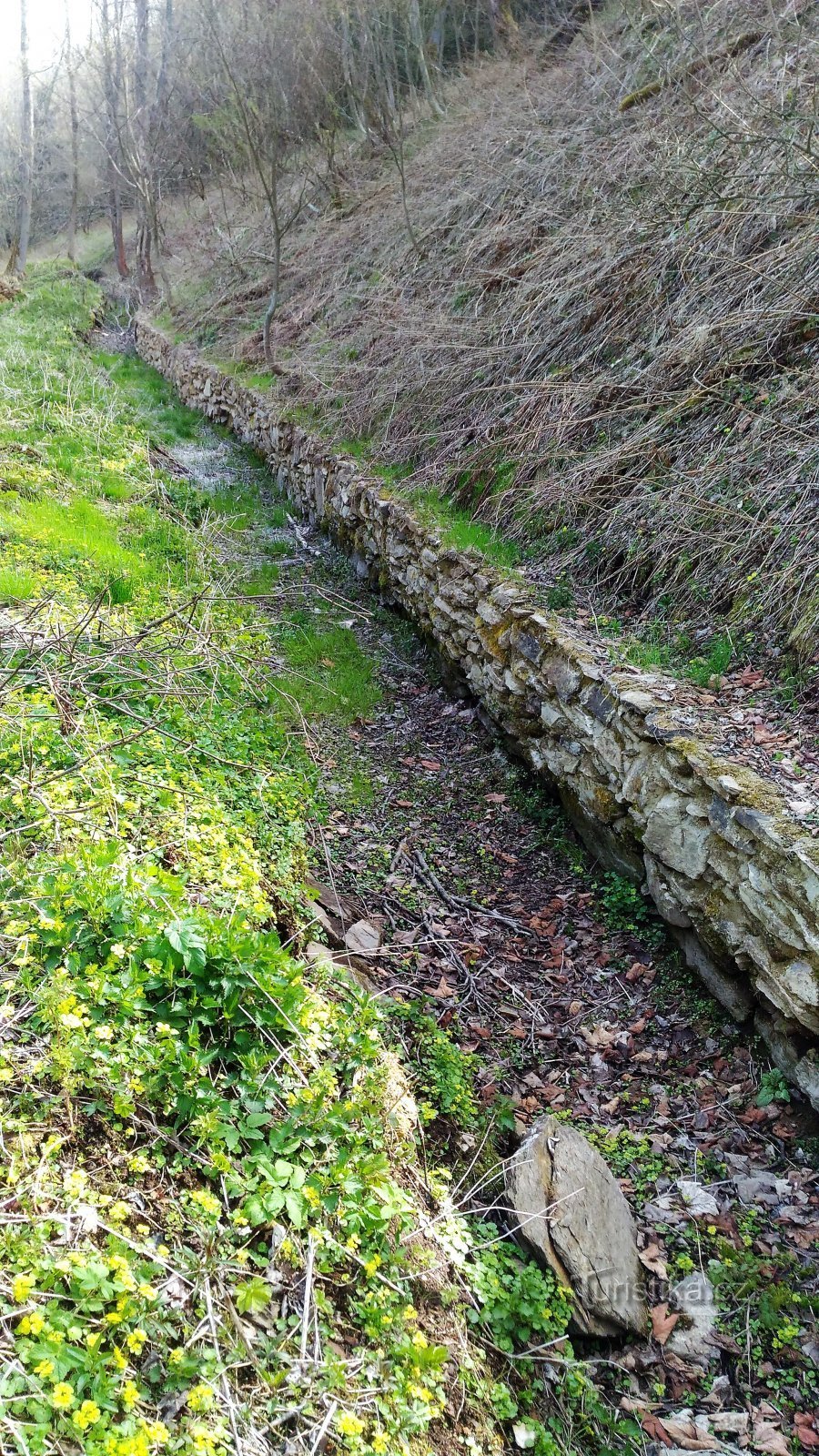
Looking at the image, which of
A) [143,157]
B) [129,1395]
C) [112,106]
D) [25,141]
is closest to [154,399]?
[143,157]

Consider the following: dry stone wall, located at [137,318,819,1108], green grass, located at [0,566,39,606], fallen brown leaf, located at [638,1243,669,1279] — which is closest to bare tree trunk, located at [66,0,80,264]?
green grass, located at [0,566,39,606]

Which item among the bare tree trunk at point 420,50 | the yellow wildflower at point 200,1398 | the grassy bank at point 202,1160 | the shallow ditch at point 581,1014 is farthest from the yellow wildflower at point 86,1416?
the bare tree trunk at point 420,50

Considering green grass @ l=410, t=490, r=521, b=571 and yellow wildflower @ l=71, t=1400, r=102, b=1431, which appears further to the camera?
green grass @ l=410, t=490, r=521, b=571

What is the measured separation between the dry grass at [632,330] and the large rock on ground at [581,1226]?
8.47 feet

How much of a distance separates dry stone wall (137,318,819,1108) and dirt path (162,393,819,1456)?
0.71 ft

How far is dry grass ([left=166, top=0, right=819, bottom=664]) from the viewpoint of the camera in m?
4.61

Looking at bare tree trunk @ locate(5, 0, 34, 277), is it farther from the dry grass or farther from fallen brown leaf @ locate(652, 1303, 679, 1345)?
fallen brown leaf @ locate(652, 1303, 679, 1345)

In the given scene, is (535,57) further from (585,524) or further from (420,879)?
(420,879)

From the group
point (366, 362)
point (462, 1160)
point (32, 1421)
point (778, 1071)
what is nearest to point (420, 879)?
point (462, 1160)

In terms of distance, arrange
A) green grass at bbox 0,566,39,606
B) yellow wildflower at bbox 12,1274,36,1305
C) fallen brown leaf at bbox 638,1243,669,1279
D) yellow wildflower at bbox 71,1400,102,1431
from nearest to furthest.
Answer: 1. yellow wildflower at bbox 71,1400,102,1431
2. yellow wildflower at bbox 12,1274,36,1305
3. fallen brown leaf at bbox 638,1243,669,1279
4. green grass at bbox 0,566,39,606

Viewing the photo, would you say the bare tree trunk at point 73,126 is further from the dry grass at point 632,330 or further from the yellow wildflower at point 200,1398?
Result: the yellow wildflower at point 200,1398

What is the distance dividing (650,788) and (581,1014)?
1157mm

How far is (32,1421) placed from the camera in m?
1.55

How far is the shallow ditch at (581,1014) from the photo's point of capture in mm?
2551
